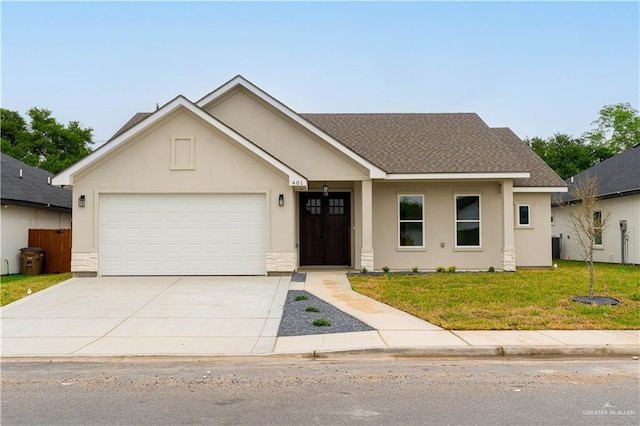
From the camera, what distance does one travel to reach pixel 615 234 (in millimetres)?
20969

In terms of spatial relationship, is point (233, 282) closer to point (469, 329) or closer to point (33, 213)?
point (469, 329)

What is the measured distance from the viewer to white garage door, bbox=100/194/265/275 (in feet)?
48.1

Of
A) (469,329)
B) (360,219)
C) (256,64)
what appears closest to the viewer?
(469,329)

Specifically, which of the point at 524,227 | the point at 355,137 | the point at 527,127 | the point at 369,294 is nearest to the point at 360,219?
the point at 355,137

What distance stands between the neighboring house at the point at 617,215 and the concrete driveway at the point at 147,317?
47.3ft

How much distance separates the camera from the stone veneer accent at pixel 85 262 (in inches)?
571

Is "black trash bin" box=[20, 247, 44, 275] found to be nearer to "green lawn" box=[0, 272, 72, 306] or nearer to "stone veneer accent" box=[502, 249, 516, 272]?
"green lawn" box=[0, 272, 72, 306]

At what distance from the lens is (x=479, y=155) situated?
56.2 ft

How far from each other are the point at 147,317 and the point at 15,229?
35.8 feet

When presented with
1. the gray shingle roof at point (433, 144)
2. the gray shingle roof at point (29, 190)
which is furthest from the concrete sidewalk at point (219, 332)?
the gray shingle roof at point (29, 190)

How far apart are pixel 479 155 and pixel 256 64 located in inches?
429

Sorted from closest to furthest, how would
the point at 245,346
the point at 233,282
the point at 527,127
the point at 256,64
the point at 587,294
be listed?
1. the point at 245,346
2. the point at 587,294
3. the point at 233,282
4. the point at 256,64
5. the point at 527,127

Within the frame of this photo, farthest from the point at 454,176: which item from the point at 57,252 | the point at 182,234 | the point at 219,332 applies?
the point at 57,252

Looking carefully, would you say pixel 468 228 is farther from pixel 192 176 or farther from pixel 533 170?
pixel 192 176
